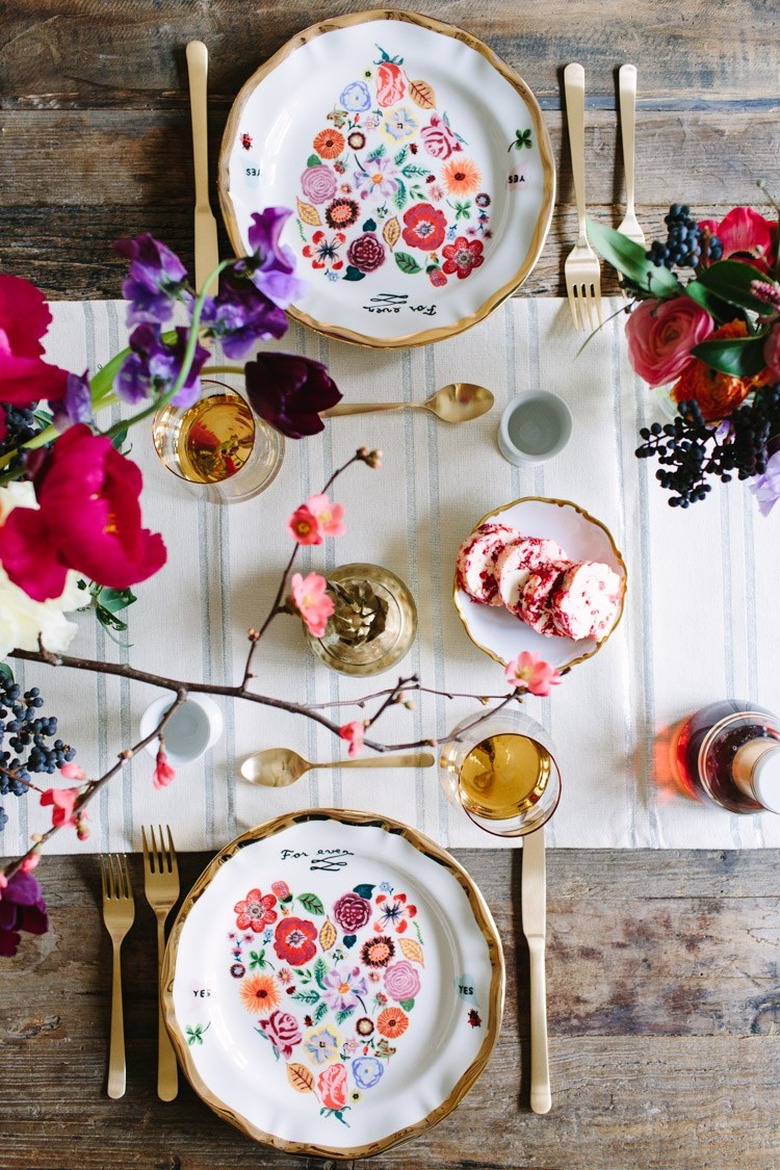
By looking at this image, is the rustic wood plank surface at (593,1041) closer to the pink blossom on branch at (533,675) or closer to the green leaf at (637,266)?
the pink blossom on branch at (533,675)

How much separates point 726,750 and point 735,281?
53 centimetres

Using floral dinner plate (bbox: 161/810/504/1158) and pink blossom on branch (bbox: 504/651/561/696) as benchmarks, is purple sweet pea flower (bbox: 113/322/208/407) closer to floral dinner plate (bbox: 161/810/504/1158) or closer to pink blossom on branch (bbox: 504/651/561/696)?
pink blossom on branch (bbox: 504/651/561/696)

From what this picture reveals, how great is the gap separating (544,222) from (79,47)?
623 millimetres

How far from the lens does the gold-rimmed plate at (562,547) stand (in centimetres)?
100

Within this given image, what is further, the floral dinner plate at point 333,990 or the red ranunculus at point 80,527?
the floral dinner plate at point 333,990

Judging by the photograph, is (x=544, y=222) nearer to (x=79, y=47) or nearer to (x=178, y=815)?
(x=79, y=47)

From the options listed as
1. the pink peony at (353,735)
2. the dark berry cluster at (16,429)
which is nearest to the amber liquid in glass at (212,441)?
the dark berry cluster at (16,429)

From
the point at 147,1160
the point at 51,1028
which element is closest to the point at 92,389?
the point at 51,1028

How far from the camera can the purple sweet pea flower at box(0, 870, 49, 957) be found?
624 mm

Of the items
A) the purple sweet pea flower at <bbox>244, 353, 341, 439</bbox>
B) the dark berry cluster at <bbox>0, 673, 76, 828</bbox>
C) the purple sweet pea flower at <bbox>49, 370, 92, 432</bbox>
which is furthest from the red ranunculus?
the dark berry cluster at <bbox>0, 673, 76, 828</bbox>

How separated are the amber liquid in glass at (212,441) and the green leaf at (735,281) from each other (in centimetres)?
49

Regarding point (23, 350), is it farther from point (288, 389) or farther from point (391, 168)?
point (391, 168)

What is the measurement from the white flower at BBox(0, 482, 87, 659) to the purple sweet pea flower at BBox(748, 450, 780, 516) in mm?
607

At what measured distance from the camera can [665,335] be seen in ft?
2.50
